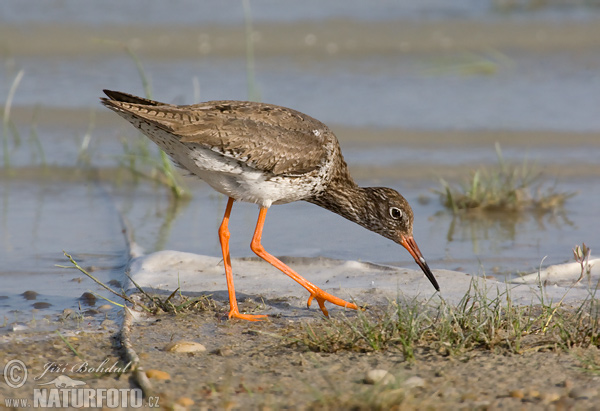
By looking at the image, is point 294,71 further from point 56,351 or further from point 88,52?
point 56,351

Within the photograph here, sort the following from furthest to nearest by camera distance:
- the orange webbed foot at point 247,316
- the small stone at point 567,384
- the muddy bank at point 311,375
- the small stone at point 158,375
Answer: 1. the orange webbed foot at point 247,316
2. the small stone at point 158,375
3. the small stone at point 567,384
4. the muddy bank at point 311,375

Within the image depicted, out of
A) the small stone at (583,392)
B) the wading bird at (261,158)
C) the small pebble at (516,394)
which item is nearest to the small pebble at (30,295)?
the wading bird at (261,158)

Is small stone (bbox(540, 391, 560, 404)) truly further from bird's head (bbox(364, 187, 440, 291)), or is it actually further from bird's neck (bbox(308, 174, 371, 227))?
bird's neck (bbox(308, 174, 371, 227))

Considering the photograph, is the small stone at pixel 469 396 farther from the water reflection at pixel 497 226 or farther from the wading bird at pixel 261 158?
the water reflection at pixel 497 226

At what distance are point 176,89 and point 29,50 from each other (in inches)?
162

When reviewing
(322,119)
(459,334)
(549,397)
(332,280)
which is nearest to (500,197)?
(332,280)

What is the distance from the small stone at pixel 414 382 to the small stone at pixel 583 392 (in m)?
0.66

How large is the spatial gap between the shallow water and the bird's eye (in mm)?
561

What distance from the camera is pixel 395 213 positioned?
19.7 feet

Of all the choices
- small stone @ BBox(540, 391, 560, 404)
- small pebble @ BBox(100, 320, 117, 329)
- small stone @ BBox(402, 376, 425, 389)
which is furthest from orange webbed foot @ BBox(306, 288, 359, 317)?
small stone @ BBox(540, 391, 560, 404)

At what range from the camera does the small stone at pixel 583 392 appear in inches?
145

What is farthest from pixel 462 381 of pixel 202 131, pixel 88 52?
pixel 88 52

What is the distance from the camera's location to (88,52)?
1445 centimetres

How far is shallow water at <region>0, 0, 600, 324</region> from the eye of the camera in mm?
6676
